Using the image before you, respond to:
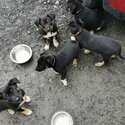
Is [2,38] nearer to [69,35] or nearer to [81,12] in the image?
[69,35]

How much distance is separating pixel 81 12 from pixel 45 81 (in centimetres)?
139

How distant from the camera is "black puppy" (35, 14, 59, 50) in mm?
5281

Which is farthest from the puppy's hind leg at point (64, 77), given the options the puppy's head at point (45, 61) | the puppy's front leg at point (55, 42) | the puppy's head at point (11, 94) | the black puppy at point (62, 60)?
the puppy's head at point (11, 94)

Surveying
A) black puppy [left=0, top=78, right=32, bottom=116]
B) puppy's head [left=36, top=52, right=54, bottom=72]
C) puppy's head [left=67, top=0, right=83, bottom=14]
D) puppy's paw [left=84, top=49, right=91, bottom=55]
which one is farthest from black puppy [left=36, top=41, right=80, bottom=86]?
puppy's head [left=67, top=0, right=83, bottom=14]

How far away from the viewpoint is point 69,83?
18.1ft

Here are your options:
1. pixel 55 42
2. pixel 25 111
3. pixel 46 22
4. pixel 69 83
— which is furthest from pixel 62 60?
pixel 25 111

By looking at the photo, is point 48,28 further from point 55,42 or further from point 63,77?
point 63,77

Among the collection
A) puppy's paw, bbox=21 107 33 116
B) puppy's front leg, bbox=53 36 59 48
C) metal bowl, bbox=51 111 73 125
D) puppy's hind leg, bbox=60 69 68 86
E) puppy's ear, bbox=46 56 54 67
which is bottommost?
metal bowl, bbox=51 111 73 125

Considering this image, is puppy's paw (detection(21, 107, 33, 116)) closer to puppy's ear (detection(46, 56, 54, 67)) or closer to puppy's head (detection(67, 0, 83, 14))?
puppy's ear (detection(46, 56, 54, 67))

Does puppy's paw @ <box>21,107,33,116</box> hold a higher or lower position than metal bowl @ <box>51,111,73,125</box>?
higher

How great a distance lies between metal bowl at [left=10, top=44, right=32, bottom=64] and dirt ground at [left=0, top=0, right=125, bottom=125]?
0.37 ft

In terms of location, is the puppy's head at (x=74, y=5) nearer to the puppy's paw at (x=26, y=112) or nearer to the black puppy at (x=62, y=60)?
the black puppy at (x=62, y=60)

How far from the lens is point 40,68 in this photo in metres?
4.93

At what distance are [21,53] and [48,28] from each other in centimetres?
85
